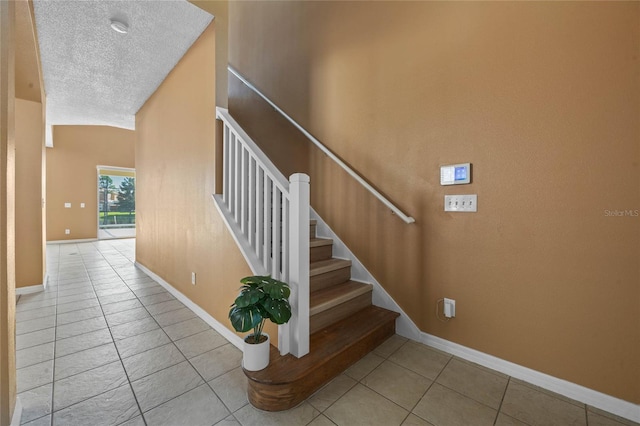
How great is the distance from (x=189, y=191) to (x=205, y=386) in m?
1.91

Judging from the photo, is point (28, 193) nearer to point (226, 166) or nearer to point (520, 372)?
point (226, 166)

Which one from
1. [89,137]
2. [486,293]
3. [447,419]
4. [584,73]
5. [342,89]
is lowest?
[447,419]

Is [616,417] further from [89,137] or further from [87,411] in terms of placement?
[89,137]

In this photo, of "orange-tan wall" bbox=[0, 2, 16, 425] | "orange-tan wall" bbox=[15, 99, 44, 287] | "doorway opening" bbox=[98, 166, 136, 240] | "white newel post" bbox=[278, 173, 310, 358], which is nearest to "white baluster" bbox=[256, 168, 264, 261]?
"white newel post" bbox=[278, 173, 310, 358]

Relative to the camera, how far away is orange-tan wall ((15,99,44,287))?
11.4ft

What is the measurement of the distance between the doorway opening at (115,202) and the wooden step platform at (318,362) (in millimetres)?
8577

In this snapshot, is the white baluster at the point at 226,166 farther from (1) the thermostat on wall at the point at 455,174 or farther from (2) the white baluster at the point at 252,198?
(1) the thermostat on wall at the point at 455,174

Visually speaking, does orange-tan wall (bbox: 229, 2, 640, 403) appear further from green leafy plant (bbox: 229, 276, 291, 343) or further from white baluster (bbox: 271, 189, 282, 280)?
green leafy plant (bbox: 229, 276, 291, 343)

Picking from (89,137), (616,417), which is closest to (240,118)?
(616,417)

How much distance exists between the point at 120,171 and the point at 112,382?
9099 millimetres

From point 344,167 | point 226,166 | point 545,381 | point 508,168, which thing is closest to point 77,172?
point 226,166

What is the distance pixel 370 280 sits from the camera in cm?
251

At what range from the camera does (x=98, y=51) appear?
2.87 m

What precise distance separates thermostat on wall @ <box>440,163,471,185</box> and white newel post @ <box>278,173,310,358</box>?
42.0 inches
